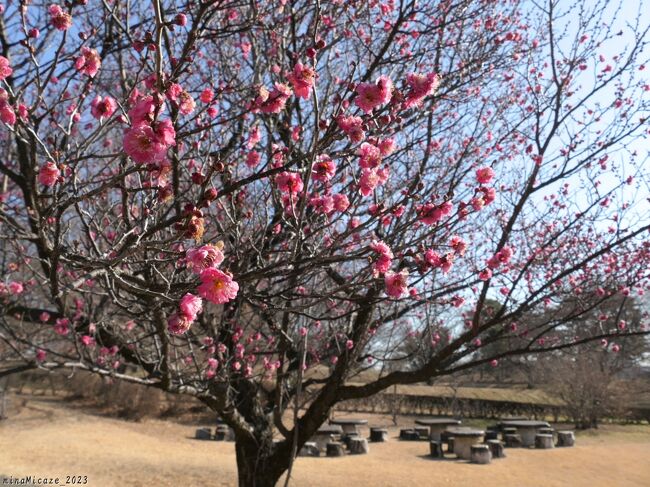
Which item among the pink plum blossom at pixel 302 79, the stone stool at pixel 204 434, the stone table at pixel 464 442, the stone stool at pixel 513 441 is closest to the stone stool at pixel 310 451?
the stone table at pixel 464 442

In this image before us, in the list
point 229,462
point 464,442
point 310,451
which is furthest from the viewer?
point 310,451

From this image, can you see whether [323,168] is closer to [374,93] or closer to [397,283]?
[374,93]

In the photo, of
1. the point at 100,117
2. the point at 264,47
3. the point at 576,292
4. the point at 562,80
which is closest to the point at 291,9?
the point at 264,47

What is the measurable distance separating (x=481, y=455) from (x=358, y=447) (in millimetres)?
3039

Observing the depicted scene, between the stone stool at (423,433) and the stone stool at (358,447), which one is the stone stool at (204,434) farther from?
the stone stool at (423,433)

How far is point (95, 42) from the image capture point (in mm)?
4215

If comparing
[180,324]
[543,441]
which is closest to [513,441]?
[543,441]

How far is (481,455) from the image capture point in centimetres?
1123

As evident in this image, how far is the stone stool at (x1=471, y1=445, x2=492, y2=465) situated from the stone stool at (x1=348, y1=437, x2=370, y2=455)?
2669mm

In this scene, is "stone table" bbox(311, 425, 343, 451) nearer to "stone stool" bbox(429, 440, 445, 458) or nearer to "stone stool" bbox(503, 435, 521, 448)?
"stone stool" bbox(429, 440, 445, 458)

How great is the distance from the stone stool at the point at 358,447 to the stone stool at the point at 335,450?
0.92ft

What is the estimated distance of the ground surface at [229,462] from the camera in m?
9.01

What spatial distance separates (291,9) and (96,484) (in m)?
7.90

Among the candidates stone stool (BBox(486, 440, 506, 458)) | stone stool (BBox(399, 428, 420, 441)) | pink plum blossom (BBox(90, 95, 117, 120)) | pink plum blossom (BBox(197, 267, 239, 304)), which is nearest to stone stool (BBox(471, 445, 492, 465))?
stone stool (BBox(486, 440, 506, 458))
